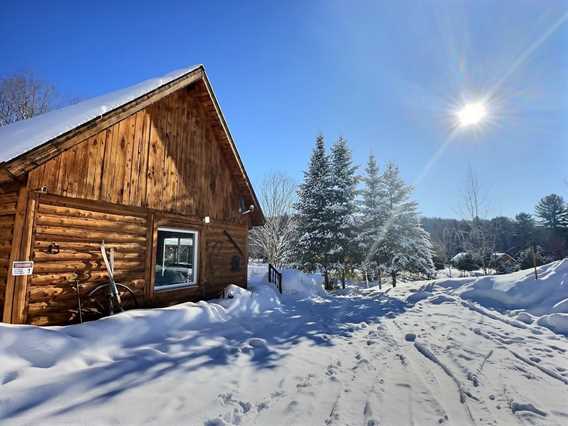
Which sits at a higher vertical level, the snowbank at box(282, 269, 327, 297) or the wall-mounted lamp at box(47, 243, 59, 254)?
the wall-mounted lamp at box(47, 243, 59, 254)

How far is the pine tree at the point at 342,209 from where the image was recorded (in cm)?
1655

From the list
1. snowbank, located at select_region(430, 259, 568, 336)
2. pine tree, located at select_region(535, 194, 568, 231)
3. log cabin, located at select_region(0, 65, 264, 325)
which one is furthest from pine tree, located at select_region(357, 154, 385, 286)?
pine tree, located at select_region(535, 194, 568, 231)

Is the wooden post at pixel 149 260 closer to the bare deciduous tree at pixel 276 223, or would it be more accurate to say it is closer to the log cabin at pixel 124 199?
the log cabin at pixel 124 199

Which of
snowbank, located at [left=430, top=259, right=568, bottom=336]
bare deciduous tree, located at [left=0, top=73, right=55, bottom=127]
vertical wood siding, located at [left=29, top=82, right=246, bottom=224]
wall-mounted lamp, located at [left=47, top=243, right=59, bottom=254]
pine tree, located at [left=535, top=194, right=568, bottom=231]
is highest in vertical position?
bare deciduous tree, located at [left=0, top=73, right=55, bottom=127]

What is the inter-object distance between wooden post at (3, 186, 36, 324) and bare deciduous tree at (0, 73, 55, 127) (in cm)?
1938

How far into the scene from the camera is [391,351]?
4.60 meters

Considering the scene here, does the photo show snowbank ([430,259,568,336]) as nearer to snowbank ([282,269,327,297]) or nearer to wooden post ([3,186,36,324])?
snowbank ([282,269,327,297])

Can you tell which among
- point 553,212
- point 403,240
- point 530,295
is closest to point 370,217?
point 403,240

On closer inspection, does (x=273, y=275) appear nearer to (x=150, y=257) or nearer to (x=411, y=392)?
(x=150, y=257)

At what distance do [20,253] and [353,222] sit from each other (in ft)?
48.7

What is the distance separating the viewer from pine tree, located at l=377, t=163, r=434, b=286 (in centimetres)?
1678

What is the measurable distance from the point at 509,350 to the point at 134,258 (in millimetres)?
7307

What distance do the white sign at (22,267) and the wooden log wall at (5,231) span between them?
300 millimetres

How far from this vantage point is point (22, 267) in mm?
4543
